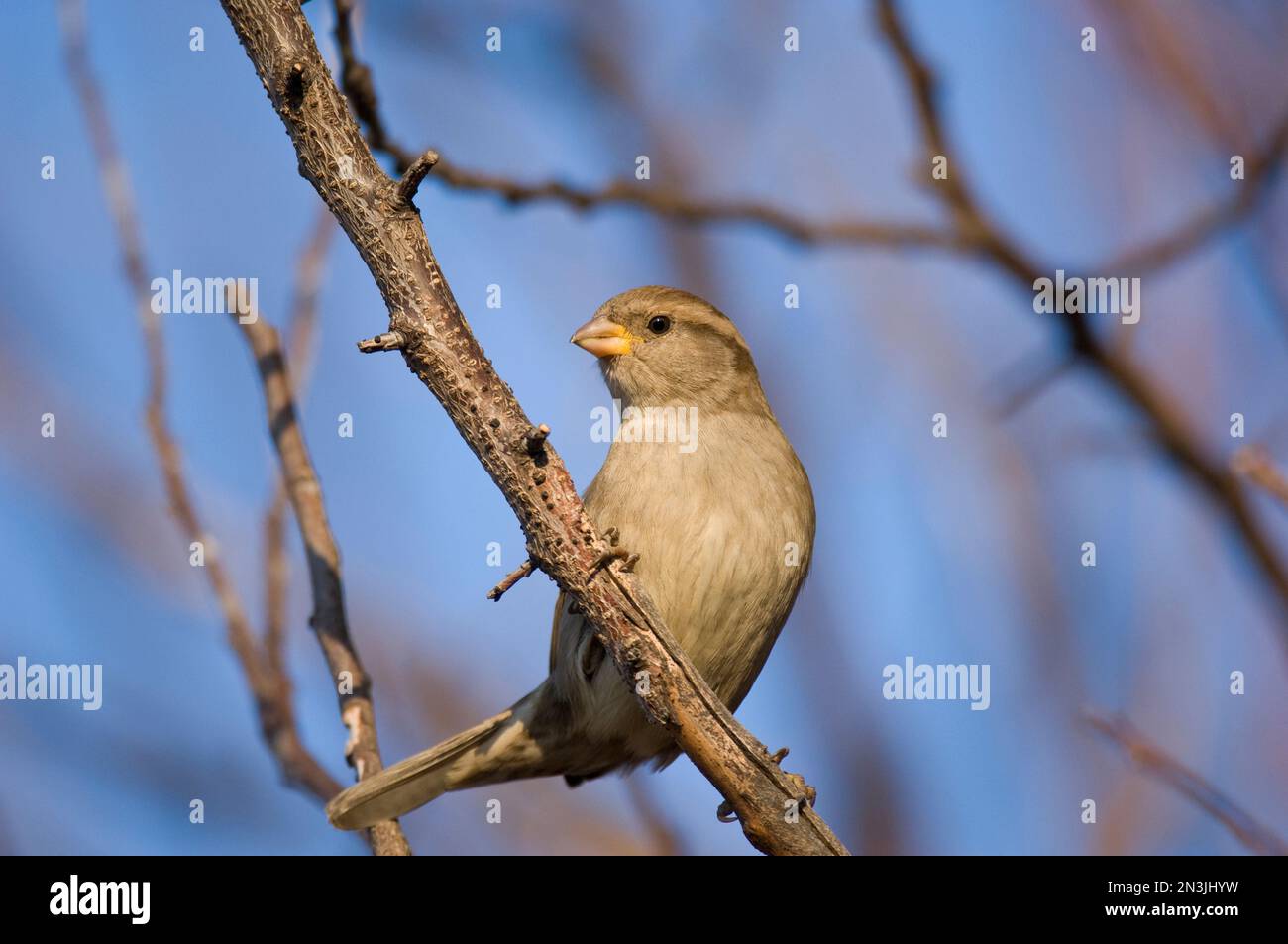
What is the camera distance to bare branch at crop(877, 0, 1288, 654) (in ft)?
8.73

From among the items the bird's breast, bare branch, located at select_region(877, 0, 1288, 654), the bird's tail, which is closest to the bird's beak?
the bird's breast

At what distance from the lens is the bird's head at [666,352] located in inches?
185

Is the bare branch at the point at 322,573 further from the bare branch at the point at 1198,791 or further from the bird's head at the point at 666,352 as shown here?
the bare branch at the point at 1198,791

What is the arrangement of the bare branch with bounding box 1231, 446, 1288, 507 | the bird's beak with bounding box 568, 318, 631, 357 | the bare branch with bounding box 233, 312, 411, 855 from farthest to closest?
1. the bird's beak with bounding box 568, 318, 631, 357
2. the bare branch with bounding box 233, 312, 411, 855
3. the bare branch with bounding box 1231, 446, 1288, 507

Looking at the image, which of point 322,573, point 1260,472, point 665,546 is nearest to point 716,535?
point 665,546

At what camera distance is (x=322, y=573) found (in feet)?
13.3

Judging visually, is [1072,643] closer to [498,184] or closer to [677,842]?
[677,842]

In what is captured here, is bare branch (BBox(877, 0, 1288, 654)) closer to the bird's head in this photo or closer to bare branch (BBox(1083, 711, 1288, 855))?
bare branch (BBox(1083, 711, 1288, 855))

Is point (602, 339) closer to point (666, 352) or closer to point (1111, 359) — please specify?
point (666, 352)

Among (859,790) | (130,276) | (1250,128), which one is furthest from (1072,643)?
(130,276)

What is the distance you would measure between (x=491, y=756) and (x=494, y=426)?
1.96 metres

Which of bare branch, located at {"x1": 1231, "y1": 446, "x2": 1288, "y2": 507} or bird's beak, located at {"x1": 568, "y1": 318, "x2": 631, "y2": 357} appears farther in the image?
bird's beak, located at {"x1": 568, "y1": 318, "x2": 631, "y2": 357}

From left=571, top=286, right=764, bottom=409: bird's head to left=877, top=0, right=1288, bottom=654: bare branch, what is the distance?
1597 millimetres

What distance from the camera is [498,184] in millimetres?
3738
